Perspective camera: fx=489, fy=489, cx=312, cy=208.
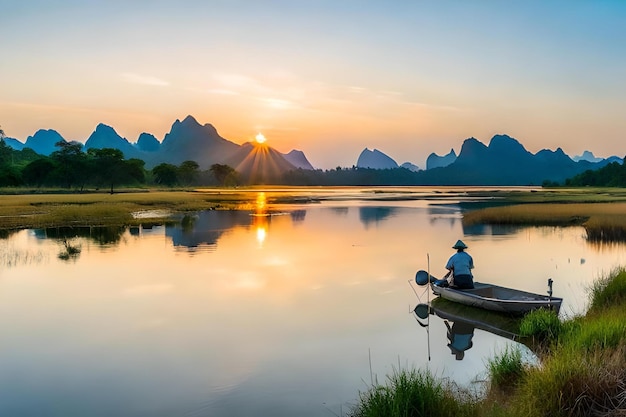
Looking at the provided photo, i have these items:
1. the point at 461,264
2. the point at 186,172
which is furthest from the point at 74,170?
the point at 461,264

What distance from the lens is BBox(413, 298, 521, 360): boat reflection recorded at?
13203 millimetres

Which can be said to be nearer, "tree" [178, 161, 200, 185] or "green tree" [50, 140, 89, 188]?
"green tree" [50, 140, 89, 188]

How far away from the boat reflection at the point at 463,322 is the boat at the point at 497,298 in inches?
8.4

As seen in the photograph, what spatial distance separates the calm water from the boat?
129 centimetres

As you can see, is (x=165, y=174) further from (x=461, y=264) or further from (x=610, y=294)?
(x=610, y=294)

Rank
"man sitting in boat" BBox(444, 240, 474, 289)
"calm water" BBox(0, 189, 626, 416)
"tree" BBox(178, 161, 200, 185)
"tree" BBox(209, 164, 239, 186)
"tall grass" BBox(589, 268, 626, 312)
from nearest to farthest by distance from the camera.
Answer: "calm water" BBox(0, 189, 626, 416) → "tall grass" BBox(589, 268, 626, 312) → "man sitting in boat" BBox(444, 240, 474, 289) → "tree" BBox(178, 161, 200, 185) → "tree" BBox(209, 164, 239, 186)

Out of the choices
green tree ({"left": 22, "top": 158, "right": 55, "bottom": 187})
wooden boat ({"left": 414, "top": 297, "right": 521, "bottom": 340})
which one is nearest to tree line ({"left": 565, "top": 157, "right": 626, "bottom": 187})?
wooden boat ({"left": 414, "top": 297, "right": 521, "bottom": 340})

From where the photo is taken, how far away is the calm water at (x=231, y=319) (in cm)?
1024

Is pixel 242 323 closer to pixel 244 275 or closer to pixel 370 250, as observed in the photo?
pixel 244 275

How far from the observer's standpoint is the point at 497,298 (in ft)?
51.8

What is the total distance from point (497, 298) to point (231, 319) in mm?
8641

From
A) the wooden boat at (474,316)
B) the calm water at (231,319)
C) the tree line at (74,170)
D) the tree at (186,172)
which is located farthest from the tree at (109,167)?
the wooden boat at (474,316)

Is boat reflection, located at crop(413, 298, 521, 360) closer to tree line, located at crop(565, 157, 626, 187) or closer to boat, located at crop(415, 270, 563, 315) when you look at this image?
boat, located at crop(415, 270, 563, 315)

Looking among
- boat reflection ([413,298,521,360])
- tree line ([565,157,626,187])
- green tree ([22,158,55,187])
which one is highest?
green tree ([22,158,55,187])
